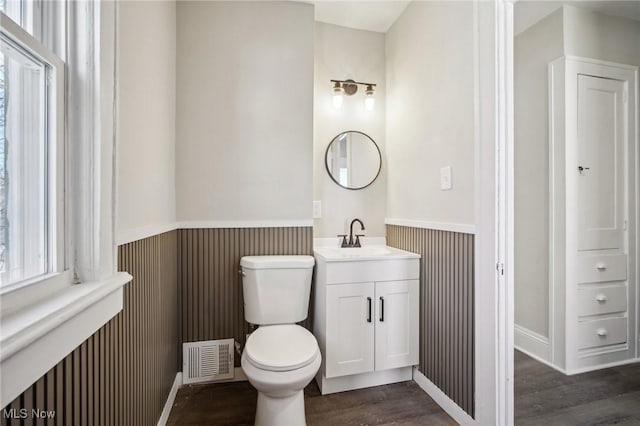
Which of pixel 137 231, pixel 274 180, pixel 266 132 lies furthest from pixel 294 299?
pixel 266 132

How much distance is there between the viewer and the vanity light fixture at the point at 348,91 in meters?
2.24

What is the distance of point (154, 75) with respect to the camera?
142 centimetres

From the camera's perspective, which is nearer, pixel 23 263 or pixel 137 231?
pixel 23 263

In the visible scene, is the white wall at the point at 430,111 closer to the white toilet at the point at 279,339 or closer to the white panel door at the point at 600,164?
the white toilet at the point at 279,339

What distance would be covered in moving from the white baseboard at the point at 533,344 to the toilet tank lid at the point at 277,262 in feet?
5.69

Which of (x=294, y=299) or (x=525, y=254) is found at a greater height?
(x=525, y=254)

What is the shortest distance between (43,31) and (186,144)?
1137 millimetres

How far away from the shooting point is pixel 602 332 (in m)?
2.10

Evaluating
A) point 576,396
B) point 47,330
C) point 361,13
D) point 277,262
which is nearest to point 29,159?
point 47,330

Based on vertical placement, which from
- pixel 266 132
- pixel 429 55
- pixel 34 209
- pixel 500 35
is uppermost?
pixel 429 55

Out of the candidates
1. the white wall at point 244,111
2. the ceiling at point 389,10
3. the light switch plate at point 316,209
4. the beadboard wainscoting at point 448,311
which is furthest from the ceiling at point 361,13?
the beadboard wainscoting at point 448,311

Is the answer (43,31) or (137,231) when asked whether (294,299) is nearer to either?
(137,231)

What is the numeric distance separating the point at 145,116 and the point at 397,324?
171 centimetres

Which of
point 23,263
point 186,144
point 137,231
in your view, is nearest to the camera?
point 23,263
